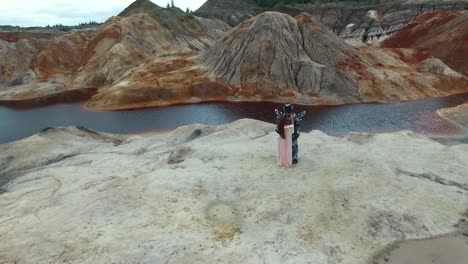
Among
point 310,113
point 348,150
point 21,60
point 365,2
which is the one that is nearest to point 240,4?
point 365,2

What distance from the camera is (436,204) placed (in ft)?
52.0

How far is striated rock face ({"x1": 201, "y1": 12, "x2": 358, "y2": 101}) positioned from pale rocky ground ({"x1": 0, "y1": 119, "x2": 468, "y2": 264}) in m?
35.4

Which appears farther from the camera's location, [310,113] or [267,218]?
[310,113]

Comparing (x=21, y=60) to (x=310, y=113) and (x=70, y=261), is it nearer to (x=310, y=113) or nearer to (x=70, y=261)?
(x=310, y=113)

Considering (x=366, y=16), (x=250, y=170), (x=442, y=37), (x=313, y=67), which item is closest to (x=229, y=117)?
(x=313, y=67)

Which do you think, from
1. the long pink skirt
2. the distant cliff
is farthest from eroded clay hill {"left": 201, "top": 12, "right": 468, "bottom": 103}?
the long pink skirt

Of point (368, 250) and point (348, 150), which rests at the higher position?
point (348, 150)

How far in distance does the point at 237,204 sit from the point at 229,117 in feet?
109

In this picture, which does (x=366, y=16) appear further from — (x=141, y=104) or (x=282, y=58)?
(x=141, y=104)

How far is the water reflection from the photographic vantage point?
138ft

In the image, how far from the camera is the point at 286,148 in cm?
1772

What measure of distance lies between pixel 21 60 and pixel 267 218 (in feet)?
249

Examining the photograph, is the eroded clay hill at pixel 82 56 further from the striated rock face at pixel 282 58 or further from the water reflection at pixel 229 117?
the striated rock face at pixel 282 58

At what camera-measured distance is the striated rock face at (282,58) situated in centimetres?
5719
